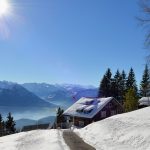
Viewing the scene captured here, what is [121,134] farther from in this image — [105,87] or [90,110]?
[105,87]

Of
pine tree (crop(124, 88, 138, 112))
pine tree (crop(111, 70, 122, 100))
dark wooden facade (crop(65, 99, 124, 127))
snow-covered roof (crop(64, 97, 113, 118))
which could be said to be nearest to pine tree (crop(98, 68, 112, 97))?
pine tree (crop(111, 70, 122, 100))

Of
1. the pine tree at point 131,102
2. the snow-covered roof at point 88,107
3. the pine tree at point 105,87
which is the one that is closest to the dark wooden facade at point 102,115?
the snow-covered roof at point 88,107

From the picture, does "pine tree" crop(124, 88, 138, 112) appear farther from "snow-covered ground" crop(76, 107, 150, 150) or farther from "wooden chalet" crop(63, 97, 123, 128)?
"snow-covered ground" crop(76, 107, 150, 150)

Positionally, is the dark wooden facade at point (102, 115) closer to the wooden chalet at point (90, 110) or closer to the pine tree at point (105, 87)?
the wooden chalet at point (90, 110)

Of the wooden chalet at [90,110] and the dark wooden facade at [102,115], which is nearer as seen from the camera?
the wooden chalet at [90,110]

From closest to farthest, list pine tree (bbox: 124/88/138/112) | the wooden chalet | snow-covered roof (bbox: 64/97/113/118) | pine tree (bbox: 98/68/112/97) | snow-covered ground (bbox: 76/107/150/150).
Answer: snow-covered ground (bbox: 76/107/150/150)
the wooden chalet
snow-covered roof (bbox: 64/97/113/118)
pine tree (bbox: 124/88/138/112)
pine tree (bbox: 98/68/112/97)

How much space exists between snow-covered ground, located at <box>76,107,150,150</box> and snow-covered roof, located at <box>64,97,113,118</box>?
136 ft

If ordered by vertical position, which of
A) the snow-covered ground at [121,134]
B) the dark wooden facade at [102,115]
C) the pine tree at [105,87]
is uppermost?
the pine tree at [105,87]

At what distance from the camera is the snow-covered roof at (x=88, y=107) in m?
74.0

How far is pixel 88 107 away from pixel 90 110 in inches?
38.0

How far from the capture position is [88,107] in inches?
2953

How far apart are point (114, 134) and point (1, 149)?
870cm

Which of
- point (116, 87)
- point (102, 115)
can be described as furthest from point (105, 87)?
A: point (102, 115)

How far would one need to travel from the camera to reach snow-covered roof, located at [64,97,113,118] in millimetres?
74044
